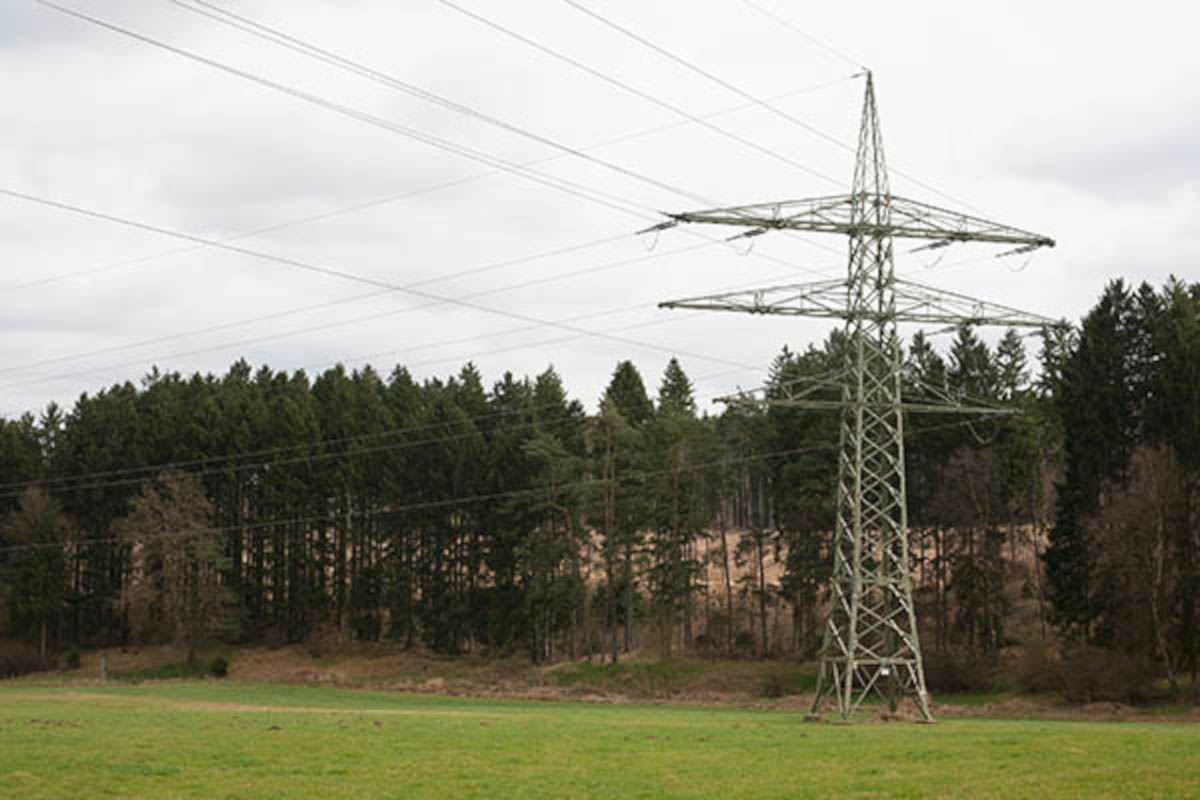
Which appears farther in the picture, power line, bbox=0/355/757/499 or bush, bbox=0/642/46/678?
power line, bbox=0/355/757/499

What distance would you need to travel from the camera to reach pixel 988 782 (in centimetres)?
1994

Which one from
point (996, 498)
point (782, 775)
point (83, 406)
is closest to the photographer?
point (782, 775)

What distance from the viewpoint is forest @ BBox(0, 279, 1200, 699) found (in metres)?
60.6

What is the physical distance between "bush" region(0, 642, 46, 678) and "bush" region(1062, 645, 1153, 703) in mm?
72893

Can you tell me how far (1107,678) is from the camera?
53.8 metres

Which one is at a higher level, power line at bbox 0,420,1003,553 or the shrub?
power line at bbox 0,420,1003,553

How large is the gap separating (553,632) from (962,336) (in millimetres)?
35768

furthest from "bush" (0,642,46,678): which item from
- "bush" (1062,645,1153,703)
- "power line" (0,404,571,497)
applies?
"bush" (1062,645,1153,703)

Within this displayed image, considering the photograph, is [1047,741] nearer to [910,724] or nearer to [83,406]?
[910,724]

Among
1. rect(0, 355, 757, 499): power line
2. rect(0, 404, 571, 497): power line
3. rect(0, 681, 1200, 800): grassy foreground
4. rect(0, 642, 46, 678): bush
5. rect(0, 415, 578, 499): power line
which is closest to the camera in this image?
rect(0, 681, 1200, 800): grassy foreground

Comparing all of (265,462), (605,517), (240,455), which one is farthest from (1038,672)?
(240,455)

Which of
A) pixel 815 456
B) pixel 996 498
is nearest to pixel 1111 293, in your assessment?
pixel 996 498

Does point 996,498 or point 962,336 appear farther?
point 962,336

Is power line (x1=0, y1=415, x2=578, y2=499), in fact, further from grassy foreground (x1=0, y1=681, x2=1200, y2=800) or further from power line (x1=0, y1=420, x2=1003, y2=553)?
grassy foreground (x1=0, y1=681, x2=1200, y2=800)
